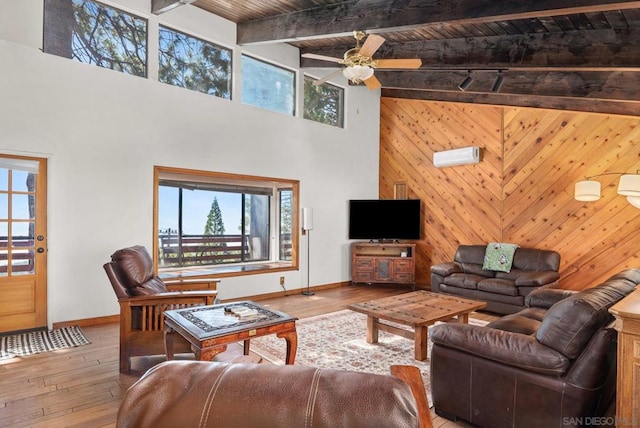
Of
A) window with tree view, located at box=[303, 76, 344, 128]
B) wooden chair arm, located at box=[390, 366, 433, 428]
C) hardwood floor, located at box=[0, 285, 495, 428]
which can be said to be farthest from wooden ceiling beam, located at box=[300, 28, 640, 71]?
wooden chair arm, located at box=[390, 366, 433, 428]

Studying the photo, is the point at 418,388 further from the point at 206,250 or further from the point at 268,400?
the point at 206,250

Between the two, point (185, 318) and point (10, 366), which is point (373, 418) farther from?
point (10, 366)

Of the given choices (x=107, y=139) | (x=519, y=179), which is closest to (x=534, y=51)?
(x=519, y=179)

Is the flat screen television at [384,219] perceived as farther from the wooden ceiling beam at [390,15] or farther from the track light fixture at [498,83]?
the wooden ceiling beam at [390,15]

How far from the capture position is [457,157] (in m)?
6.44

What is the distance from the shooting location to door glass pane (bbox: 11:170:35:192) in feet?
13.2

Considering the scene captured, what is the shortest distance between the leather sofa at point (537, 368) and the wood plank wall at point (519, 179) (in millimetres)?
3200

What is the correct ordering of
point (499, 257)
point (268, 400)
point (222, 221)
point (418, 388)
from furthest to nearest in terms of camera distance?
point (222, 221)
point (499, 257)
point (418, 388)
point (268, 400)

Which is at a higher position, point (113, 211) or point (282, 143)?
point (282, 143)

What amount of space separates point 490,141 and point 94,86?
5.92 meters

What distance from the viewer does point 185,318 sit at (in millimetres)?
2689

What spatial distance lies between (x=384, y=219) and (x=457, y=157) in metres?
1.74

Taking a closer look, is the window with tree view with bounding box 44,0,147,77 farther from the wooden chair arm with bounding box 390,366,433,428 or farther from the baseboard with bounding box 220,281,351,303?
the wooden chair arm with bounding box 390,366,433,428

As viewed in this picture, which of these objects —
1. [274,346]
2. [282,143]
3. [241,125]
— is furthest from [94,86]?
[274,346]
